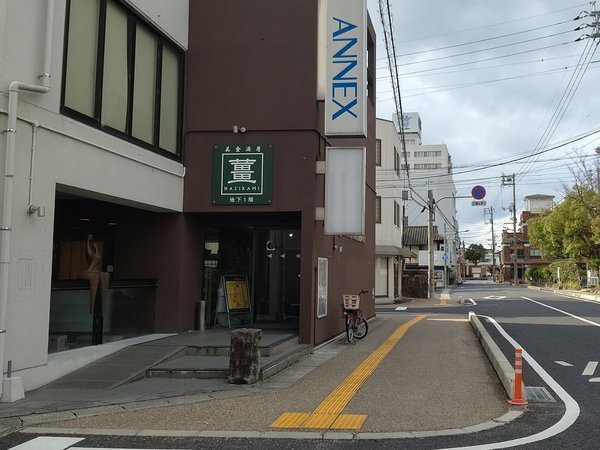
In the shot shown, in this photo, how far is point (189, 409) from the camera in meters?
7.05

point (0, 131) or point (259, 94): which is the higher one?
point (259, 94)

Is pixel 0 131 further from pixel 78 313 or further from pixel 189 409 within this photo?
pixel 189 409

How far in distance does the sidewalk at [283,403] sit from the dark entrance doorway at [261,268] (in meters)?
3.55

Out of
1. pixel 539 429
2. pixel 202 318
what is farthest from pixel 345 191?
pixel 539 429

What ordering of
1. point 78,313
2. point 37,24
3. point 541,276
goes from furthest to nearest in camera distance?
1. point 541,276
2. point 78,313
3. point 37,24

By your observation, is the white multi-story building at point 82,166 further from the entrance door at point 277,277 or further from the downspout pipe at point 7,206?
Result: the entrance door at point 277,277

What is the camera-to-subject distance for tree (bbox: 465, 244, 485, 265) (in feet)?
471

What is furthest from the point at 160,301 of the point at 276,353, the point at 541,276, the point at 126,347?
the point at 541,276

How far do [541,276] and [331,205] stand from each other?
6247cm

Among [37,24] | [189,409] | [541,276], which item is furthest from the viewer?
[541,276]

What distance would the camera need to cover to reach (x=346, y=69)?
38.4ft

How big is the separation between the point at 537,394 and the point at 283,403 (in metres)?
3.86

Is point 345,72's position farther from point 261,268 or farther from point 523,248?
point 523,248

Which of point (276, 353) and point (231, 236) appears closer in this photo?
point (276, 353)
